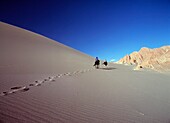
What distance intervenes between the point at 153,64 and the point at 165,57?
59.1 inches

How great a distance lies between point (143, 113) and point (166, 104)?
1.40 m

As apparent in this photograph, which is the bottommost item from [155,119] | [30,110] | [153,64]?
[155,119]

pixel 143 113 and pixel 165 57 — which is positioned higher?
pixel 165 57

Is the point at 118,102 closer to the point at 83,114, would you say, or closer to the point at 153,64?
the point at 83,114

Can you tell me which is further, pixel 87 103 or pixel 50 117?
pixel 87 103

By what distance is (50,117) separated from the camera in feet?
8.89

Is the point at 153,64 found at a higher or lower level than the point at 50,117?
higher

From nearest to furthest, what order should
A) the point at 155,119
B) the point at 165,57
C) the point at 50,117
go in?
the point at 50,117, the point at 155,119, the point at 165,57

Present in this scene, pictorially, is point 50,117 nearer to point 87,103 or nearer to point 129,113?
point 87,103

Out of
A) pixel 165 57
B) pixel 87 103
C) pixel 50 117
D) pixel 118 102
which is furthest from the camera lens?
pixel 165 57

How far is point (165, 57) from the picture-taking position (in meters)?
17.9

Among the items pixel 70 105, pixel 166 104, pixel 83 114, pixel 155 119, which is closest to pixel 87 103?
pixel 70 105

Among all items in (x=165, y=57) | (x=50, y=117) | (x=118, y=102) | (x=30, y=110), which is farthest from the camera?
(x=165, y=57)

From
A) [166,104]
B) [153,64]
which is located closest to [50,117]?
[166,104]
